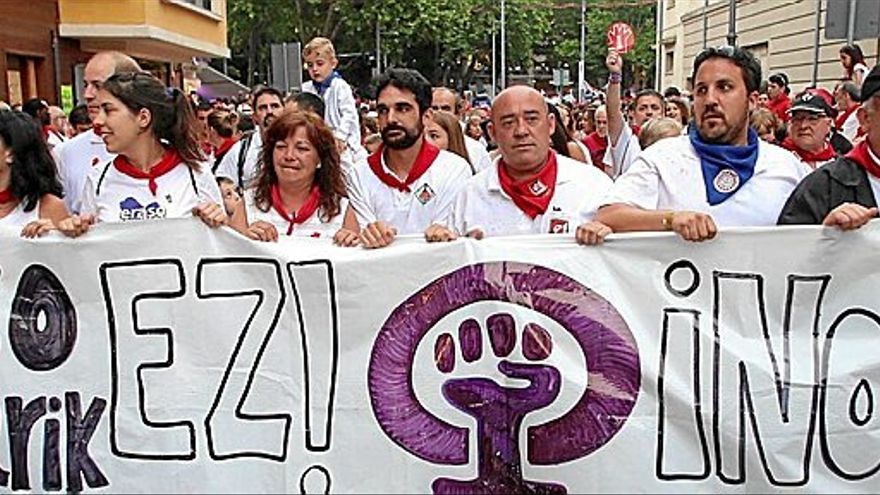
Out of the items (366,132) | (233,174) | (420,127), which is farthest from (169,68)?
(420,127)

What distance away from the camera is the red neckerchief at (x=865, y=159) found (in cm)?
345

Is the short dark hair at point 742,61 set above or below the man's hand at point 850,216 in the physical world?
above

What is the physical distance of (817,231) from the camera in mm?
3410

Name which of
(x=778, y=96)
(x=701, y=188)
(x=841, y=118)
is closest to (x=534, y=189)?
(x=701, y=188)

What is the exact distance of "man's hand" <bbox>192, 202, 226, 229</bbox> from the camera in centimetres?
358

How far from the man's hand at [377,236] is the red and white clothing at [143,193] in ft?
2.44

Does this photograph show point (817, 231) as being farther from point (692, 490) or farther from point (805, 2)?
point (805, 2)

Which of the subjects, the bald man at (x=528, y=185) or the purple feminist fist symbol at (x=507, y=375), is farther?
the bald man at (x=528, y=185)

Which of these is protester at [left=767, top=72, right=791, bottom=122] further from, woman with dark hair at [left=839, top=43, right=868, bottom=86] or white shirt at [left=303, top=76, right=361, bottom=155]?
white shirt at [left=303, top=76, right=361, bottom=155]

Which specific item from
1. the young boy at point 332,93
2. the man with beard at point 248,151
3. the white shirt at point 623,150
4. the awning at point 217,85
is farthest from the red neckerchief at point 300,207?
the awning at point 217,85

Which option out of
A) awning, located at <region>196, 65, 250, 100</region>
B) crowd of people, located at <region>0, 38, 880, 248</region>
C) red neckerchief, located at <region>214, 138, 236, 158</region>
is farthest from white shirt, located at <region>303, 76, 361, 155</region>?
awning, located at <region>196, 65, 250, 100</region>

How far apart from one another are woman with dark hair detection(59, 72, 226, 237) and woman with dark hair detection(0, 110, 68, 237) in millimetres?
152

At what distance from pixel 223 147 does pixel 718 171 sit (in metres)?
5.01

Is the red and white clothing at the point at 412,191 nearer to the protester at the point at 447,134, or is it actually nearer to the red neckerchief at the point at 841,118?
the protester at the point at 447,134
